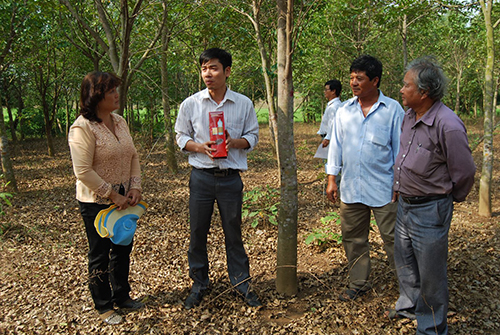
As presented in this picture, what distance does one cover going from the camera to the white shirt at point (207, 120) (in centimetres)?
311

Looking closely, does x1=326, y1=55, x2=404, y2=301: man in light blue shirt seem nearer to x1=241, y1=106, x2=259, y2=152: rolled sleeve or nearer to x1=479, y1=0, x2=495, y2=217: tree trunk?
x1=241, y1=106, x2=259, y2=152: rolled sleeve

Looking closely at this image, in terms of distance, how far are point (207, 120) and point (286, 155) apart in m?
0.75

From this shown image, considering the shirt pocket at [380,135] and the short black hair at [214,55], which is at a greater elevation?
the short black hair at [214,55]

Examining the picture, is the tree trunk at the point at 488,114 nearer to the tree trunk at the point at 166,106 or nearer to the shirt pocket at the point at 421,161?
the shirt pocket at the point at 421,161

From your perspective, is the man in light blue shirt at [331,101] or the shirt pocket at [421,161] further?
the man in light blue shirt at [331,101]

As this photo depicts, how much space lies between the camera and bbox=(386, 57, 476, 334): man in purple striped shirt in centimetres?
239

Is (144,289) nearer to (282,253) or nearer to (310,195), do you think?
(282,253)

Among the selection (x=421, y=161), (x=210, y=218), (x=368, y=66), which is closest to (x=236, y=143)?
(x=210, y=218)

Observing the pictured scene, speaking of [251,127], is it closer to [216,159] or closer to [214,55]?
[216,159]

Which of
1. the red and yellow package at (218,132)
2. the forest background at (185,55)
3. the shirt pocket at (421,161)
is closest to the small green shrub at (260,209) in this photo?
the forest background at (185,55)

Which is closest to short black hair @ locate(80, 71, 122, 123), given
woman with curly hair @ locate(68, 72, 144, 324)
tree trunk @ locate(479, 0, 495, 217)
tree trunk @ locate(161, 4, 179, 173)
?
woman with curly hair @ locate(68, 72, 144, 324)

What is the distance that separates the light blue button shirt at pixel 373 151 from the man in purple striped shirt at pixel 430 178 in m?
0.24

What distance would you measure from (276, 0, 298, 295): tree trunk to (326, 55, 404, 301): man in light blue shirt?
38cm

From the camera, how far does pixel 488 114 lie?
538 cm
